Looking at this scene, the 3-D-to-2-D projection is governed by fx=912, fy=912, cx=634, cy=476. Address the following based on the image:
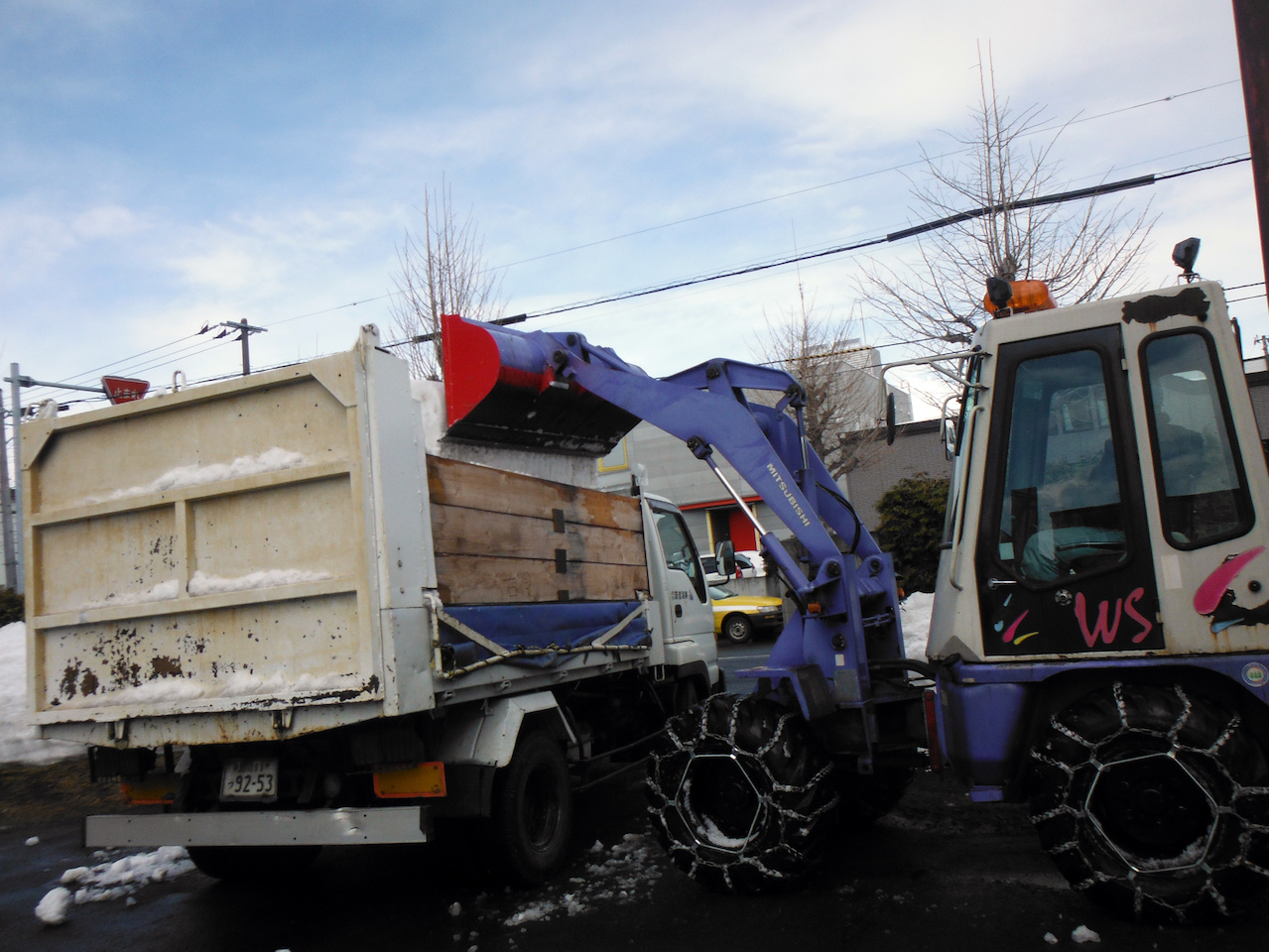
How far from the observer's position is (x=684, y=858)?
175 inches

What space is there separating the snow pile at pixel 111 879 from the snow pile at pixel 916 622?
8070mm

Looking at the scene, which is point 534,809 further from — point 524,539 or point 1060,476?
point 1060,476

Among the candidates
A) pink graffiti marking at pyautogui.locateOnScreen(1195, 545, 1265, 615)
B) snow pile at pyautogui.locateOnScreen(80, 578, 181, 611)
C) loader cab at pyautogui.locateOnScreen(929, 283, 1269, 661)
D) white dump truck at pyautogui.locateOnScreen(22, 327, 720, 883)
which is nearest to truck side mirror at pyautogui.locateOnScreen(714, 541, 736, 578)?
white dump truck at pyautogui.locateOnScreen(22, 327, 720, 883)

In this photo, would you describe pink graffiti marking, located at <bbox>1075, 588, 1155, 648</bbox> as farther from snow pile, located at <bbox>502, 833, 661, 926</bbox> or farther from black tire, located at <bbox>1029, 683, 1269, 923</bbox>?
snow pile, located at <bbox>502, 833, 661, 926</bbox>

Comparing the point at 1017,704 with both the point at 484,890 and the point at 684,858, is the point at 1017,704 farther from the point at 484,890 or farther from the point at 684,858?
the point at 484,890

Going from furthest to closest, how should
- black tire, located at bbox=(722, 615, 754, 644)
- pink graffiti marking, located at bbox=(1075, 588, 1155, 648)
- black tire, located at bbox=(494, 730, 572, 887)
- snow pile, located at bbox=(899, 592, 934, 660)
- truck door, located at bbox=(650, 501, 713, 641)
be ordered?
black tire, located at bbox=(722, 615, 754, 644) < snow pile, located at bbox=(899, 592, 934, 660) < truck door, located at bbox=(650, 501, 713, 641) < black tire, located at bbox=(494, 730, 572, 887) < pink graffiti marking, located at bbox=(1075, 588, 1155, 648)

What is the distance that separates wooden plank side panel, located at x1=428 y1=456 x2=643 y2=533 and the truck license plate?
149 centimetres

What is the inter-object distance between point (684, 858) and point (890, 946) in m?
1.07

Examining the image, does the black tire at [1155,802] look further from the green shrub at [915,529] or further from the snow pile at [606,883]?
the green shrub at [915,529]

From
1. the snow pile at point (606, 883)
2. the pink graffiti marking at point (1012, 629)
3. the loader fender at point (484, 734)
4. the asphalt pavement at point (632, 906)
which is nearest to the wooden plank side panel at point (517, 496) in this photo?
the loader fender at point (484, 734)

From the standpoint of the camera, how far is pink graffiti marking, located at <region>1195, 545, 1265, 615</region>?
354 centimetres

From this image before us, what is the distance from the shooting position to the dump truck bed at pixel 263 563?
4098 mm

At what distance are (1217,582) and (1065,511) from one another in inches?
24.5

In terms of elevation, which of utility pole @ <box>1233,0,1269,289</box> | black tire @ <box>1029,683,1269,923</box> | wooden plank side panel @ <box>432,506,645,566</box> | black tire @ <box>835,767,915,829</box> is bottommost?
black tire @ <box>835,767,915,829</box>
